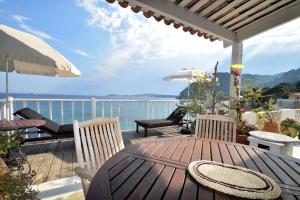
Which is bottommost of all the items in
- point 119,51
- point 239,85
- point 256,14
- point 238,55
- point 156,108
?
point 156,108

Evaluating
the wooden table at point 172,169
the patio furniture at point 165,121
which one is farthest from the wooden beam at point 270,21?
the wooden table at point 172,169

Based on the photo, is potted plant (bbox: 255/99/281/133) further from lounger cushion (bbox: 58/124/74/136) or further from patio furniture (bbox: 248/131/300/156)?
lounger cushion (bbox: 58/124/74/136)

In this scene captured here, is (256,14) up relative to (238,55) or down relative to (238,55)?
up

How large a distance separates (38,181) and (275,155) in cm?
301

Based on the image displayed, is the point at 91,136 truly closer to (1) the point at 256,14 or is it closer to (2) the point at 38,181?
(2) the point at 38,181

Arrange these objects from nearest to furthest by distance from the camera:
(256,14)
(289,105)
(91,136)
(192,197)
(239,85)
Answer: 1. (192,197)
2. (91,136)
3. (256,14)
4. (239,85)
5. (289,105)

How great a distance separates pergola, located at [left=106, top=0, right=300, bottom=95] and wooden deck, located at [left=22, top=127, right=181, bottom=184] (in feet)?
8.00

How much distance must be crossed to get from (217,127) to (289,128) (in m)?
4.04

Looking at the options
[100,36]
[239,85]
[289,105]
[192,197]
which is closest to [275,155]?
[192,197]

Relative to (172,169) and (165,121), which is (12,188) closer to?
(172,169)

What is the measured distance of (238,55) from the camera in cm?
445

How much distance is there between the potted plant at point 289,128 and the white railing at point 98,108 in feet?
10.6

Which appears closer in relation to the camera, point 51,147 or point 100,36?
point 51,147

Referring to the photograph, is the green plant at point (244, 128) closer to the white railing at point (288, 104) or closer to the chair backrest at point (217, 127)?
the chair backrest at point (217, 127)
